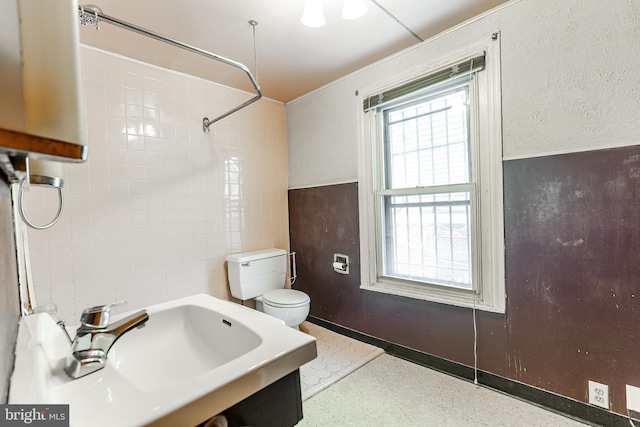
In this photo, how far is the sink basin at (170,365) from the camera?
0.56m

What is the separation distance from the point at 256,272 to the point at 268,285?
0.19 meters

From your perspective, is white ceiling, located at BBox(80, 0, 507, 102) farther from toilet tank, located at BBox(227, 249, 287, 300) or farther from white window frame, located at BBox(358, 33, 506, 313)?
toilet tank, located at BBox(227, 249, 287, 300)

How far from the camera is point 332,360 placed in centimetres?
215

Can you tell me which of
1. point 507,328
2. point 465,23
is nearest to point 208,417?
point 507,328

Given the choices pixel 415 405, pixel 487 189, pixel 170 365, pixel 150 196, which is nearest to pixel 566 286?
pixel 487 189

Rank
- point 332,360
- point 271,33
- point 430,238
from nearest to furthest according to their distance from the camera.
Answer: point 271,33 < point 430,238 < point 332,360

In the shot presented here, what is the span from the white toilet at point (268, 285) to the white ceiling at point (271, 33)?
151 centimetres

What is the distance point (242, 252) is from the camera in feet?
8.73

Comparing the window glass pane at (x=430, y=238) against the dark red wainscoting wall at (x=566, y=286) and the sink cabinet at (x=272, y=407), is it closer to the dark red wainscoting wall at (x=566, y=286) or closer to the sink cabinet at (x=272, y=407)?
the dark red wainscoting wall at (x=566, y=286)

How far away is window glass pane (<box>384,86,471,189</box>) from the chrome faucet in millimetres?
1828

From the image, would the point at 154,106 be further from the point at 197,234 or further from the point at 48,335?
the point at 48,335

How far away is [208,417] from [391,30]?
2133mm

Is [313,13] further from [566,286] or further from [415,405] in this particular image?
[415,405]

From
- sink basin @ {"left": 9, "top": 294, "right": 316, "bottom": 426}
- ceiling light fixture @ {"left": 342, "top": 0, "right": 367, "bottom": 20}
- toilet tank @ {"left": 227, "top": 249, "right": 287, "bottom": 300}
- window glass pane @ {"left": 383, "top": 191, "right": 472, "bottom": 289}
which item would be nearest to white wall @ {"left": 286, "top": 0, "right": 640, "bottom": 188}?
window glass pane @ {"left": 383, "top": 191, "right": 472, "bottom": 289}
